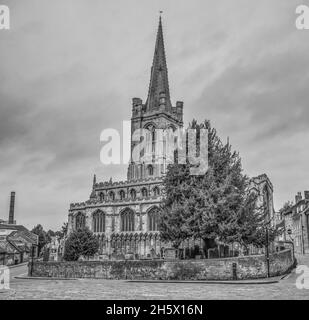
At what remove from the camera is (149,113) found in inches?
3182

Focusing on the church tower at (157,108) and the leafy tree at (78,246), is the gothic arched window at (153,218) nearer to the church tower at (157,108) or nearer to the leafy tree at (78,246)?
the leafy tree at (78,246)

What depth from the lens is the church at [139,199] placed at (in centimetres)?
5569

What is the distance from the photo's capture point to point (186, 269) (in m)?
23.7

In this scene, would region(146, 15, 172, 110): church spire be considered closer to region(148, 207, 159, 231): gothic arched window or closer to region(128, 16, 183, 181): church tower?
region(128, 16, 183, 181): church tower

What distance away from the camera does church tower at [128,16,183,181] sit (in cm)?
7894

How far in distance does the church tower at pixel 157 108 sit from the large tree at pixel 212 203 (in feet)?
154

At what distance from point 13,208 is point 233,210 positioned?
68.9m

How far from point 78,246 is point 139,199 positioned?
706 inches

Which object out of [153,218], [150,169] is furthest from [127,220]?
[150,169]

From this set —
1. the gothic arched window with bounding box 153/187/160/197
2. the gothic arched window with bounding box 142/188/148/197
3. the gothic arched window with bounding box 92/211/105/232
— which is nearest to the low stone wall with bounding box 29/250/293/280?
the gothic arched window with bounding box 92/211/105/232

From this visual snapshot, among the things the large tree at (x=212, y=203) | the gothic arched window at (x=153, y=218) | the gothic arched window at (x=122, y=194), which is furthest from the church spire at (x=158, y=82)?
the large tree at (x=212, y=203)

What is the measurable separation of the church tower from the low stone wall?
48840mm
